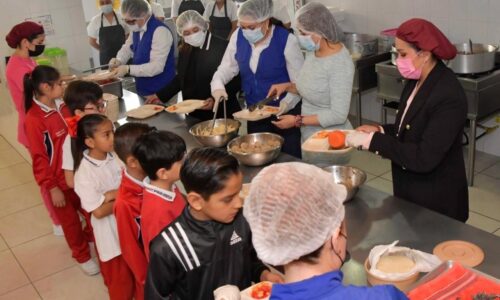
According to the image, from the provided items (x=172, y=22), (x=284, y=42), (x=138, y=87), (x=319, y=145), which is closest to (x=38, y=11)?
(x=138, y=87)

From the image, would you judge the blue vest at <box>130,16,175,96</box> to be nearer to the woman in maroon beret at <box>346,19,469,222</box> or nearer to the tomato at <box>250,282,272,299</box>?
the woman in maroon beret at <box>346,19,469,222</box>

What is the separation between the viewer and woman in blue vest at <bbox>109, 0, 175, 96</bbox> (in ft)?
13.1

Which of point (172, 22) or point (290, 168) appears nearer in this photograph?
point (290, 168)

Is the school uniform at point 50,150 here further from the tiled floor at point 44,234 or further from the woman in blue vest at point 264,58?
the woman in blue vest at point 264,58

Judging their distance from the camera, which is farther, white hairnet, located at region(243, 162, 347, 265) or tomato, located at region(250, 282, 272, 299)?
tomato, located at region(250, 282, 272, 299)

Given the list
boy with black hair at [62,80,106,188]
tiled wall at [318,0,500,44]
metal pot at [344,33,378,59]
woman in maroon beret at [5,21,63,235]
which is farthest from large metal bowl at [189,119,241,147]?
tiled wall at [318,0,500,44]

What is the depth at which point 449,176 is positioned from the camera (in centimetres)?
217

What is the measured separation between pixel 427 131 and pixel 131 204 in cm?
128

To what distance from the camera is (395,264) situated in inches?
67.1

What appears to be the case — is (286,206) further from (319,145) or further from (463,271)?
(319,145)

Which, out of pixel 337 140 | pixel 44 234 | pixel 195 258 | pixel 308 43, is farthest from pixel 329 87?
pixel 44 234

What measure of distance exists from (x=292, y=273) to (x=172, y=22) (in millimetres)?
6167

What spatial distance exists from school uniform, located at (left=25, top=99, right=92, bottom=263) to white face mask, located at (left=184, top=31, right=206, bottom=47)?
0.97 m

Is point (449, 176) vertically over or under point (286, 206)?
under
